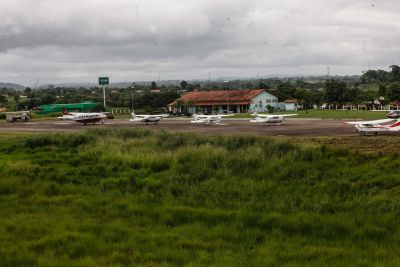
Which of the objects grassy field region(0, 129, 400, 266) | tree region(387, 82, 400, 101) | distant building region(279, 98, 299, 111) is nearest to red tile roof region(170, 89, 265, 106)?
distant building region(279, 98, 299, 111)

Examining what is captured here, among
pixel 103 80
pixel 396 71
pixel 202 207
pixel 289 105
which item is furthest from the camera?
pixel 396 71

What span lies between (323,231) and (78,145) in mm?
20256

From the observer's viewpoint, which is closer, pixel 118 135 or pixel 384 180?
pixel 384 180

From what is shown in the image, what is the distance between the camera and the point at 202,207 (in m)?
15.8

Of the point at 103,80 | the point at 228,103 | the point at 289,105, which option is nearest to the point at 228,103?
the point at 228,103

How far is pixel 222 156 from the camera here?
2305cm

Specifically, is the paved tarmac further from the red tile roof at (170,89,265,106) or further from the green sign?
the green sign

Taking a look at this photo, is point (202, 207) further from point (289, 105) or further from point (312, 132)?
point (289, 105)

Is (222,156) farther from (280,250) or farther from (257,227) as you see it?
(280,250)

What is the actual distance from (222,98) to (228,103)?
2.52 metres

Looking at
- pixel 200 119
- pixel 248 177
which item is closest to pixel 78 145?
pixel 248 177

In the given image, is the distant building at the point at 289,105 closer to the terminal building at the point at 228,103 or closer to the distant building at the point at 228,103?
the terminal building at the point at 228,103

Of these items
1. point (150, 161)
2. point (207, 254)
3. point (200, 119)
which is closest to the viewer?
point (207, 254)

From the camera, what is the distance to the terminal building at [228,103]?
97688mm
